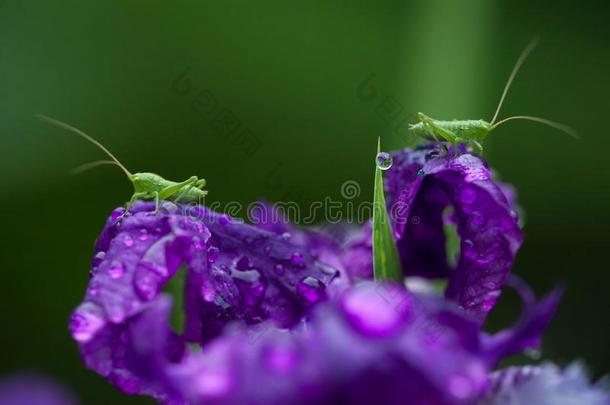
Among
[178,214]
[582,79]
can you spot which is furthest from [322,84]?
[178,214]

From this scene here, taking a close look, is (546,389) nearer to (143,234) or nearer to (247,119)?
(143,234)

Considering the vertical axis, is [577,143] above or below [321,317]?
below

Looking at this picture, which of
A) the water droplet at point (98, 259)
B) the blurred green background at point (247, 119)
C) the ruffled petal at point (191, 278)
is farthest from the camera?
the blurred green background at point (247, 119)

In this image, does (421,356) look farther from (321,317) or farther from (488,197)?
(488,197)

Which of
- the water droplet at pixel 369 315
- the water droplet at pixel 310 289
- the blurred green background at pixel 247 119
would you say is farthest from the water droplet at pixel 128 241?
the blurred green background at pixel 247 119

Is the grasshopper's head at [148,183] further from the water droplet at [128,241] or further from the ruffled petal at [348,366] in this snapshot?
the ruffled petal at [348,366]

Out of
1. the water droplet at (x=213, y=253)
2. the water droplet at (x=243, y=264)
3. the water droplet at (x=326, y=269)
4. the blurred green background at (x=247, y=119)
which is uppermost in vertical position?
the water droplet at (x=213, y=253)
